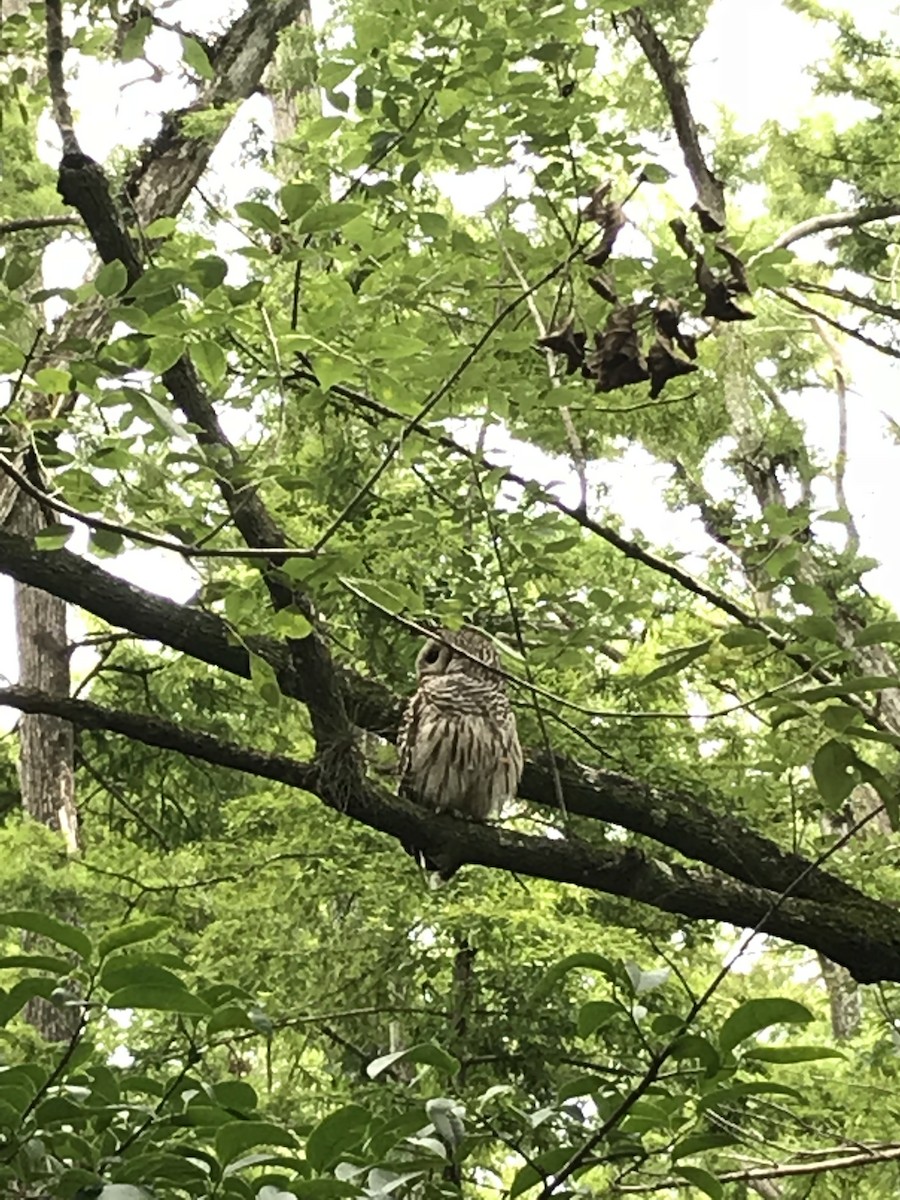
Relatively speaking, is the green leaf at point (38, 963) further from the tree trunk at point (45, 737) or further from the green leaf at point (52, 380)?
the tree trunk at point (45, 737)

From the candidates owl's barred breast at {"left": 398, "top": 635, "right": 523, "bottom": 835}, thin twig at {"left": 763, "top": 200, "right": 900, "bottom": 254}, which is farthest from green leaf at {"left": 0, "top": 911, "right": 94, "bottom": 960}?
thin twig at {"left": 763, "top": 200, "right": 900, "bottom": 254}

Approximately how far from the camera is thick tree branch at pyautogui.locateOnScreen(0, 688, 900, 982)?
3.25m

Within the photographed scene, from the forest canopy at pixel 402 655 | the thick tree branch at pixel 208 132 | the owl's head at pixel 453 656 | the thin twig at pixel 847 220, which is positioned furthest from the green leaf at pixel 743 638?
the thin twig at pixel 847 220

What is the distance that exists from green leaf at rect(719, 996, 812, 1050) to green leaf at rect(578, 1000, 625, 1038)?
10cm

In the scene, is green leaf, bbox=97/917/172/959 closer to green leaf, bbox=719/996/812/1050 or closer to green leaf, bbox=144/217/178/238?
green leaf, bbox=719/996/812/1050

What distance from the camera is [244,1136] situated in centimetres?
107

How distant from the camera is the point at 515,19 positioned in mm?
2906

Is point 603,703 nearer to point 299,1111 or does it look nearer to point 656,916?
point 656,916

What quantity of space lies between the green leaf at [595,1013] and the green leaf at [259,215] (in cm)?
139

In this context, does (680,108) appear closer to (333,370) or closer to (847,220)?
(847,220)

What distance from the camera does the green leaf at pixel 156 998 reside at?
1042 millimetres

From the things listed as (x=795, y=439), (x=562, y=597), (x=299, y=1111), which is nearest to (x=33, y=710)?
(x=562, y=597)

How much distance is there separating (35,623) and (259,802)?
2.94m

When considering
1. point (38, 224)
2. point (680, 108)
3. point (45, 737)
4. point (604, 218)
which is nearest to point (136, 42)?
point (604, 218)
